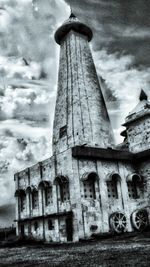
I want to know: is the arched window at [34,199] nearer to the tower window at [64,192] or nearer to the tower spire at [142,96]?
the tower window at [64,192]

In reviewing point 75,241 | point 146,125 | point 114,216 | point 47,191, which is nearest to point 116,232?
point 114,216

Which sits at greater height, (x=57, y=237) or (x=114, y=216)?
(x=114, y=216)

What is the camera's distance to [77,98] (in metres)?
24.1

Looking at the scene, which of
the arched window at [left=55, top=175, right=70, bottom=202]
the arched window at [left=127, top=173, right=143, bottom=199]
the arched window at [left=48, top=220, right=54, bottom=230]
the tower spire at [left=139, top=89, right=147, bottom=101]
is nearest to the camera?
the arched window at [left=55, top=175, right=70, bottom=202]

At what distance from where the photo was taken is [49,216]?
65.1 feet

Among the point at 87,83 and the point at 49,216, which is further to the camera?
the point at 87,83

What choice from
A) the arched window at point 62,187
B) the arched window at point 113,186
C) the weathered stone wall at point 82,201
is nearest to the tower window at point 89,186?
the weathered stone wall at point 82,201

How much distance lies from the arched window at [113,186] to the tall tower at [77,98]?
337cm

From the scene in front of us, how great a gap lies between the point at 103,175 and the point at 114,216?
9.80 ft

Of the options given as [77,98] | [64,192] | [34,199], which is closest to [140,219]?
[64,192]

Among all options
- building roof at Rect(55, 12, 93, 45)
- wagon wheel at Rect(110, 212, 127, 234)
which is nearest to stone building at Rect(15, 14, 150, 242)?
wagon wheel at Rect(110, 212, 127, 234)

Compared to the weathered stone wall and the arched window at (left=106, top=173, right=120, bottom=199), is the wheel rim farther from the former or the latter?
the arched window at (left=106, top=173, right=120, bottom=199)

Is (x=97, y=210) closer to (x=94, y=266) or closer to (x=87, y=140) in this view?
(x=87, y=140)

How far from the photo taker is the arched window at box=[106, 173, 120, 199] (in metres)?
20.1
